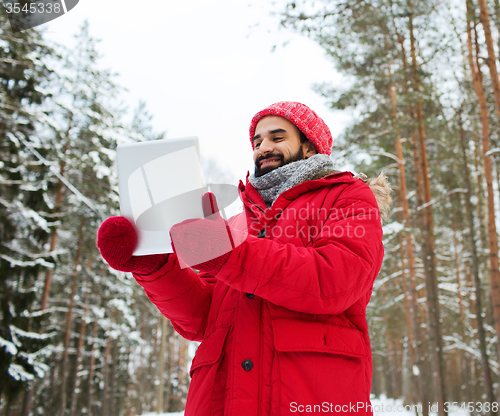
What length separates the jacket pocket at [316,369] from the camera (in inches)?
47.3

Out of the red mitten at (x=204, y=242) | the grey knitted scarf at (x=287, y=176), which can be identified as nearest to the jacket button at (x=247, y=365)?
the red mitten at (x=204, y=242)

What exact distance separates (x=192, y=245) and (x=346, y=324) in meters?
0.62

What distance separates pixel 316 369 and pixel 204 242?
0.55 meters

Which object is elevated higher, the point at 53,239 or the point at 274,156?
the point at 53,239

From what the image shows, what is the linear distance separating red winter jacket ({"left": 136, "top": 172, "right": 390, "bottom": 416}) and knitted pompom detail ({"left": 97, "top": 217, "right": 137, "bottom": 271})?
0.24 meters

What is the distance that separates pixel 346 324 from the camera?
1.34 m

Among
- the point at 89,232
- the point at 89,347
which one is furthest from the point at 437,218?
the point at 89,347

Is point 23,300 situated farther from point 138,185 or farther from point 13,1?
point 138,185

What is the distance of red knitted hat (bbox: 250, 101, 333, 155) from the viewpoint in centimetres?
185

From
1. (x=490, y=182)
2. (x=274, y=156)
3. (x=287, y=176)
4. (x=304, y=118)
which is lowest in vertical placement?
(x=287, y=176)

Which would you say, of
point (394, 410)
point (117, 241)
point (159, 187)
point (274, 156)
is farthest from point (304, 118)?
point (394, 410)

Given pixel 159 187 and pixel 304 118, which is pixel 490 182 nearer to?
pixel 304 118

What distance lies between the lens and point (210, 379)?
1338mm

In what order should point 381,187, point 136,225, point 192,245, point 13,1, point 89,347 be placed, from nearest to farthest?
point 192,245 < point 136,225 < point 381,187 < point 13,1 < point 89,347
